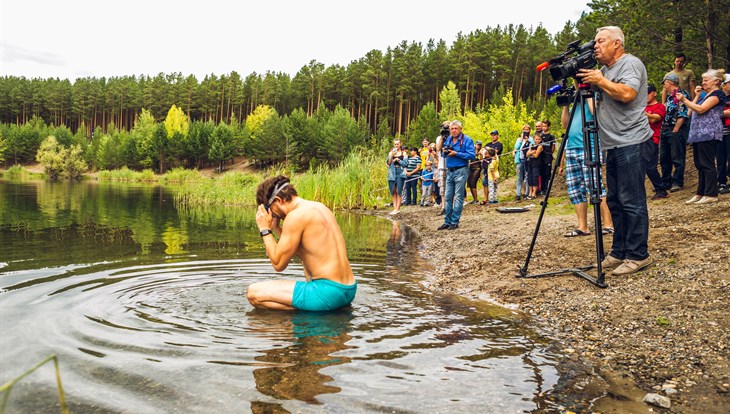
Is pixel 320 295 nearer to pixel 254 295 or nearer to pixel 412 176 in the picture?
pixel 254 295

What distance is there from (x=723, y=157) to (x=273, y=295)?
26.6 feet

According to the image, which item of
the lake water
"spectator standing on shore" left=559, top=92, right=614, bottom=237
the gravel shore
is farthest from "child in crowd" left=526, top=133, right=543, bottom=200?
the lake water

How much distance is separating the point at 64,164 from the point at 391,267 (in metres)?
68.9

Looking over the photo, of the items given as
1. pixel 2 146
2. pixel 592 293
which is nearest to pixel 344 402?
pixel 592 293

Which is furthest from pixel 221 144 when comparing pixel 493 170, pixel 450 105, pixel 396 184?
pixel 493 170

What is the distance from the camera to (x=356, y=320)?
15.2 ft

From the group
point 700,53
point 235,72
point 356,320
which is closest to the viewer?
point 356,320

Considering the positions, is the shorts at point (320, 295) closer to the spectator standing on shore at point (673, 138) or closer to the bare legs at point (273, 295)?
the bare legs at point (273, 295)

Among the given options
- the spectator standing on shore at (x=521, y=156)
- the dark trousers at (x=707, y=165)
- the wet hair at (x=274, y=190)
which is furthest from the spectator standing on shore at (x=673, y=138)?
the wet hair at (x=274, y=190)

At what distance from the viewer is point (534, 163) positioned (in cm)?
1445

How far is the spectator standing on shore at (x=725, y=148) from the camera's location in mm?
8309

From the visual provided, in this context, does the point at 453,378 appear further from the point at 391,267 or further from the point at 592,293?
the point at 391,267

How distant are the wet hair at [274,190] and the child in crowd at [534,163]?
10424 millimetres

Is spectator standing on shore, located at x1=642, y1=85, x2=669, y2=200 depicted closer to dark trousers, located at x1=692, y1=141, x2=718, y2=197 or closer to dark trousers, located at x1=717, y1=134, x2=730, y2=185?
dark trousers, located at x1=692, y1=141, x2=718, y2=197
